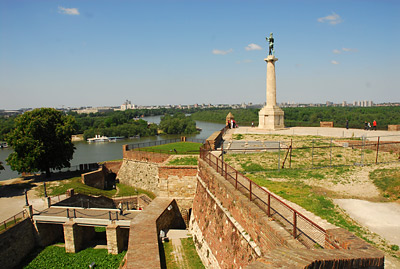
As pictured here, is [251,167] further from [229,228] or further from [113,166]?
[113,166]

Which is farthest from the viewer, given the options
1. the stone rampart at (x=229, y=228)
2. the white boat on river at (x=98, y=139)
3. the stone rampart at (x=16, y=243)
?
the white boat on river at (x=98, y=139)

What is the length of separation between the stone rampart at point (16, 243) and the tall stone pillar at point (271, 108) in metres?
21.4

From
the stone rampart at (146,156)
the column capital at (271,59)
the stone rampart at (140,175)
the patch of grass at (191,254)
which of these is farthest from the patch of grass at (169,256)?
the column capital at (271,59)

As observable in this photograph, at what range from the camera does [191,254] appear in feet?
39.1

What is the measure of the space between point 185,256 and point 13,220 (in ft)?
32.2

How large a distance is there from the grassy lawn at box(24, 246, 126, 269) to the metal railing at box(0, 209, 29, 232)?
2138 millimetres

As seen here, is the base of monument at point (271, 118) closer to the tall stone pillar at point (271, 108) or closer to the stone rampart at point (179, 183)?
the tall stone pillar at point (271, 108)

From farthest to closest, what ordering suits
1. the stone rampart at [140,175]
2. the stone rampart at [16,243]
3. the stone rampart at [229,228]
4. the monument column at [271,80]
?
1. the monument column at [271,80]
2. the stone rampart at [140,175]
3. the stone rampart at [16,243]
4. the stone rampart at [229,228]

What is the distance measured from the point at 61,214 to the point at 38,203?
10.0 feet

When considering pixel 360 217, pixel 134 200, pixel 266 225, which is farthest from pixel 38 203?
pixel 360 217

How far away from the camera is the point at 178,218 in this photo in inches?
643

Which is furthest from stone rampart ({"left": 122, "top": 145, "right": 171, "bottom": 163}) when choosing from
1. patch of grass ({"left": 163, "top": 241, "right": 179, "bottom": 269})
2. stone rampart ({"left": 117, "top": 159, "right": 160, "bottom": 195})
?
patch of grass ({"left": 163, "top": 241, "right": 179, "bottom": 269})

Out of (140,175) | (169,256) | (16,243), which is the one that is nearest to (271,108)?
(140,175)

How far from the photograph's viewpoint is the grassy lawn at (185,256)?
36.5 ft
